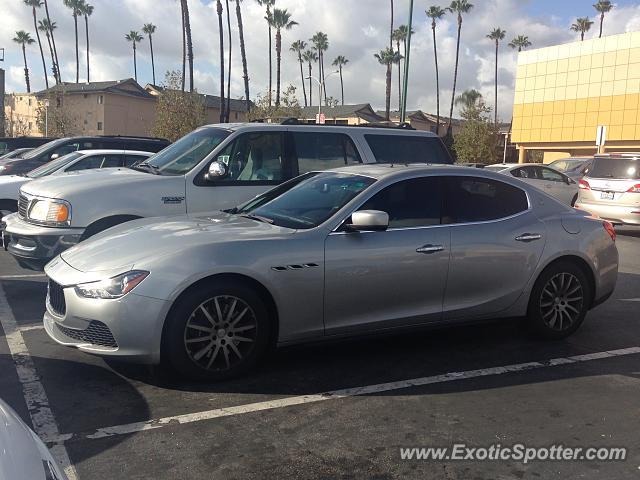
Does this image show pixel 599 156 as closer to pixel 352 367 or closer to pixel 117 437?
pixel 352 367

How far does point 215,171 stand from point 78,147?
311 inches

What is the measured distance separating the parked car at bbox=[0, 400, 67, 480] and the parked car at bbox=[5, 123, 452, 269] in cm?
453

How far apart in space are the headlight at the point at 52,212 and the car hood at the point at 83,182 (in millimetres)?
73

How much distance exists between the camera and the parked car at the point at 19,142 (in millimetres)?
18484

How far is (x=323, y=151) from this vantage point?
7.39 m

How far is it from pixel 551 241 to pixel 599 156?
31.6 feet

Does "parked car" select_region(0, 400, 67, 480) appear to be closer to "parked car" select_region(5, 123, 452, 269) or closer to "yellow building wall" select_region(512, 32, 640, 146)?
"parked car" select_region(5, 123, 452, 269)

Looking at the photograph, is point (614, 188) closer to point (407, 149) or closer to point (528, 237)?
point (407, 149)

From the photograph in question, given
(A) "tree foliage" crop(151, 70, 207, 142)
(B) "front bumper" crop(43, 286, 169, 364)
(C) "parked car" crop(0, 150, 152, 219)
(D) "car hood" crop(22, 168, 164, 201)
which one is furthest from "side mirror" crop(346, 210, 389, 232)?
(A) "tree foliage" crop(151, 70, 207, 142)

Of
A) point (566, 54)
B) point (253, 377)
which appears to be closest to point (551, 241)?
point (253, 377)

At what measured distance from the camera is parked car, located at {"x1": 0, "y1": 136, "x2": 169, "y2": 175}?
1268cm

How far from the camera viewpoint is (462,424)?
3846mm

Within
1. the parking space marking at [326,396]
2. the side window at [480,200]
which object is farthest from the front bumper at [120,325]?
the side window at [480,200]

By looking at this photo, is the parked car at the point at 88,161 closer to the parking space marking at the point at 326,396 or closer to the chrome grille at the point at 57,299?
the chrome grille at the point at 57,299
